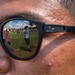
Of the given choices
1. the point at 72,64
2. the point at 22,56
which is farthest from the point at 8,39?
the point at 72,64

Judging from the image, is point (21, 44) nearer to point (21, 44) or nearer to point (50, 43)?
point (21, 44)

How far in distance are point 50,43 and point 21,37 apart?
26cm

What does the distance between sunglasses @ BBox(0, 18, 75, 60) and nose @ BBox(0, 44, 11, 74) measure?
3.9 inches

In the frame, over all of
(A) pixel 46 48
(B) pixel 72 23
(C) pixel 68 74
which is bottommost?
(C) pixel 68 74

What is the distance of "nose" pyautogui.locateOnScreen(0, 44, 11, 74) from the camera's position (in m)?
3.02

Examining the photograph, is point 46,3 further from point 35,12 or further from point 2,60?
point 2,60

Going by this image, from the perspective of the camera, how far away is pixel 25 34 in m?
2.92

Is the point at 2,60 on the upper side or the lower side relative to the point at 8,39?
lower

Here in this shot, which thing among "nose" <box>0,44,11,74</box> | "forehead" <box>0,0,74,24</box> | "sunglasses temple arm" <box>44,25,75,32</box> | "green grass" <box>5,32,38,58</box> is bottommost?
"nose" <box>0,44,11,74</box>

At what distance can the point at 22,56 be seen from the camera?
2951mm

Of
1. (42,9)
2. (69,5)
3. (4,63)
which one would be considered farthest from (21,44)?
(69,5)

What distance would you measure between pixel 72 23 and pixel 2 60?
666 millimetres

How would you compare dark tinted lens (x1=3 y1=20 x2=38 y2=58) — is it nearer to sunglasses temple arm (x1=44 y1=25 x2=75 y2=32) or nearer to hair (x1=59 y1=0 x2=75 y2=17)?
sunglasses temple arm (x1=44 y1=25 x2=75 y2=32)

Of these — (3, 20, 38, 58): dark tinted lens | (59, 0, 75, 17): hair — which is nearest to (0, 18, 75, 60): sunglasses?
(3, 20, 38, 58): dark tinted lens
